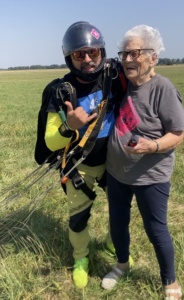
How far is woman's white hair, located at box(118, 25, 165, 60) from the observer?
216 centimetres

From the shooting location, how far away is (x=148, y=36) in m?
2.15

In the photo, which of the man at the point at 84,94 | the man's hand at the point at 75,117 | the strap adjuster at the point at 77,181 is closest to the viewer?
the man's hand at the point at 75,117

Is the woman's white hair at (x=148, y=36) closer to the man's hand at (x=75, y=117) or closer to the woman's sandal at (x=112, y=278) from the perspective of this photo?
the man's hand at (x=75, y=117)

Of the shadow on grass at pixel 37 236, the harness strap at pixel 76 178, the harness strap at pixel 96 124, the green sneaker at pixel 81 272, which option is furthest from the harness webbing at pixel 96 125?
the green sneaker at pixel 81 272

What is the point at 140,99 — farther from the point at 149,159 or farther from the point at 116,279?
the point at 116,279

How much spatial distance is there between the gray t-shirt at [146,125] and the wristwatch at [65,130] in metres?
0.32

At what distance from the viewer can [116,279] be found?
2.89 metres

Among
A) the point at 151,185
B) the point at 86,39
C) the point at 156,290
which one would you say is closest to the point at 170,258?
the point at 156,290

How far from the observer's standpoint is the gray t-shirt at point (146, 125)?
2105 mm

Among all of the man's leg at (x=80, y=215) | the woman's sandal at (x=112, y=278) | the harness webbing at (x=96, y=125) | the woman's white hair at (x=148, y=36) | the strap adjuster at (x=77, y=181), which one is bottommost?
the woman's sandal at (x=112, y=278)

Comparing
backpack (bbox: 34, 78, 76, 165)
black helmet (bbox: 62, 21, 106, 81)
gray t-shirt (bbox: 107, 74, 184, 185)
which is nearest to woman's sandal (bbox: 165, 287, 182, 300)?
gray t-shirt (bbox: 107, 74, 184, 185)

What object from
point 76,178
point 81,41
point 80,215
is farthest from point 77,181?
point 81,41

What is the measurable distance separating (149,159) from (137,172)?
0.43ft

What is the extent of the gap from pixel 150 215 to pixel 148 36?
4.01 ft
